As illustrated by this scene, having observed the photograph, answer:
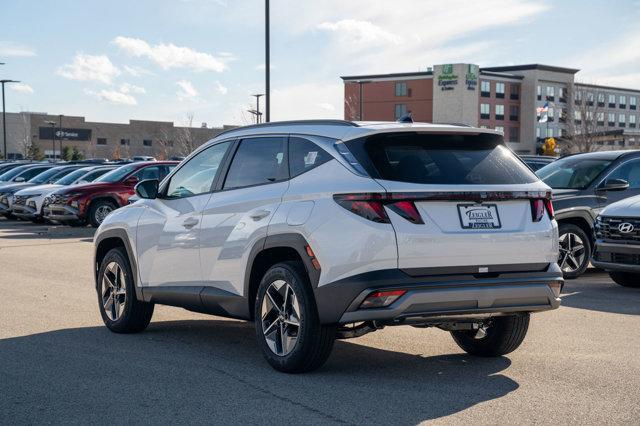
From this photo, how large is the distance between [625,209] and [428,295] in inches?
262

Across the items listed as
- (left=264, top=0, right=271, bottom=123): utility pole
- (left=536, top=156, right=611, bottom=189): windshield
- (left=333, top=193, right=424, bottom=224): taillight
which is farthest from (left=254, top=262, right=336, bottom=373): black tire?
(left=264, top=0, right=271, bottom=123): utility pole

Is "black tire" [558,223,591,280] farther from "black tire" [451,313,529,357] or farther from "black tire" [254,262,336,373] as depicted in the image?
"black tire" [254,262,336,373]

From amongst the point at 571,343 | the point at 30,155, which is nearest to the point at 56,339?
the point at 571,343

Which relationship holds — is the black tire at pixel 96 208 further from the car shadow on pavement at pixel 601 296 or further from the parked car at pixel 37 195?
the car shadow on pavement at pixel 601 296

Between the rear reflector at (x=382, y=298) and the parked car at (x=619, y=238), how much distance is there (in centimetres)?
645

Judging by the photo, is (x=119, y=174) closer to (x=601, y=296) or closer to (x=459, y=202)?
(x=601, y=296)

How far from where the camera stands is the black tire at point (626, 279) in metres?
12.3

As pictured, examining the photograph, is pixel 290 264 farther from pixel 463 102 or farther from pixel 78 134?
pixel 78 134

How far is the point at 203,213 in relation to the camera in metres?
7.59

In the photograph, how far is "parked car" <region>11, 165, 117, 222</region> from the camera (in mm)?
26188

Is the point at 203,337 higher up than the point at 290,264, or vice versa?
the point at 290,264

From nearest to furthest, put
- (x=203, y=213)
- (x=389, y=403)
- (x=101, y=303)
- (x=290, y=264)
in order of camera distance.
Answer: (x=389, y=403), (x=290, y=264), (x=203, y=213), (x=101, y=303)

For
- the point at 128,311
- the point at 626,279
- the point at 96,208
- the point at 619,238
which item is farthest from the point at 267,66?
the point at 128,311

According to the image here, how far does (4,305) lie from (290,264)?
5.06 meters
